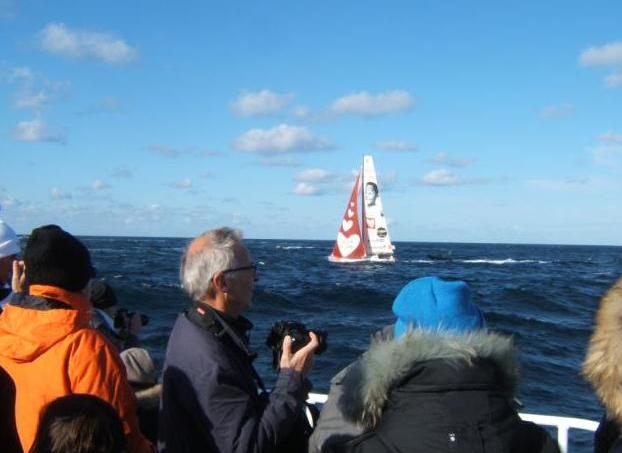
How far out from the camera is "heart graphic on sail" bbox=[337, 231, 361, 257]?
52.1 metres

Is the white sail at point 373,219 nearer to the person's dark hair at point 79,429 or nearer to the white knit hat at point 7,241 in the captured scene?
the white knit hat at point 7,241

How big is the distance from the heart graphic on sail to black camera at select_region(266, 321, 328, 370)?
49570 millimetres

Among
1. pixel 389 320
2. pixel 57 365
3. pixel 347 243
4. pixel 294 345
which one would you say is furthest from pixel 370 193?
pixel 57 365

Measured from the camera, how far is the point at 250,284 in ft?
8.57

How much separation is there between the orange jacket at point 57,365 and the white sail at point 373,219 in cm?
4997

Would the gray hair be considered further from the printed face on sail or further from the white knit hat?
the printed face on sail

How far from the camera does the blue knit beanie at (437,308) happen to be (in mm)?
2025

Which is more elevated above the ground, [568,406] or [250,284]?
[250,284]

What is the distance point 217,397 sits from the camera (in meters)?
2.26

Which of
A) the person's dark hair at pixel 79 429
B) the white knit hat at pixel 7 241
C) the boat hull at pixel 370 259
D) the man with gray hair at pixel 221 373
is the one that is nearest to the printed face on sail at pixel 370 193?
the boat hull at pixel 370 259

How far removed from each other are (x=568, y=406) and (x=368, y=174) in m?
43.9

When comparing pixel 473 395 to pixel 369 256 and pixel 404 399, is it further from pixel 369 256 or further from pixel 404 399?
pixel 369 256

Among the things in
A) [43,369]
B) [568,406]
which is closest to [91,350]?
[43,369]

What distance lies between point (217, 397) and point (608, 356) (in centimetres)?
126
